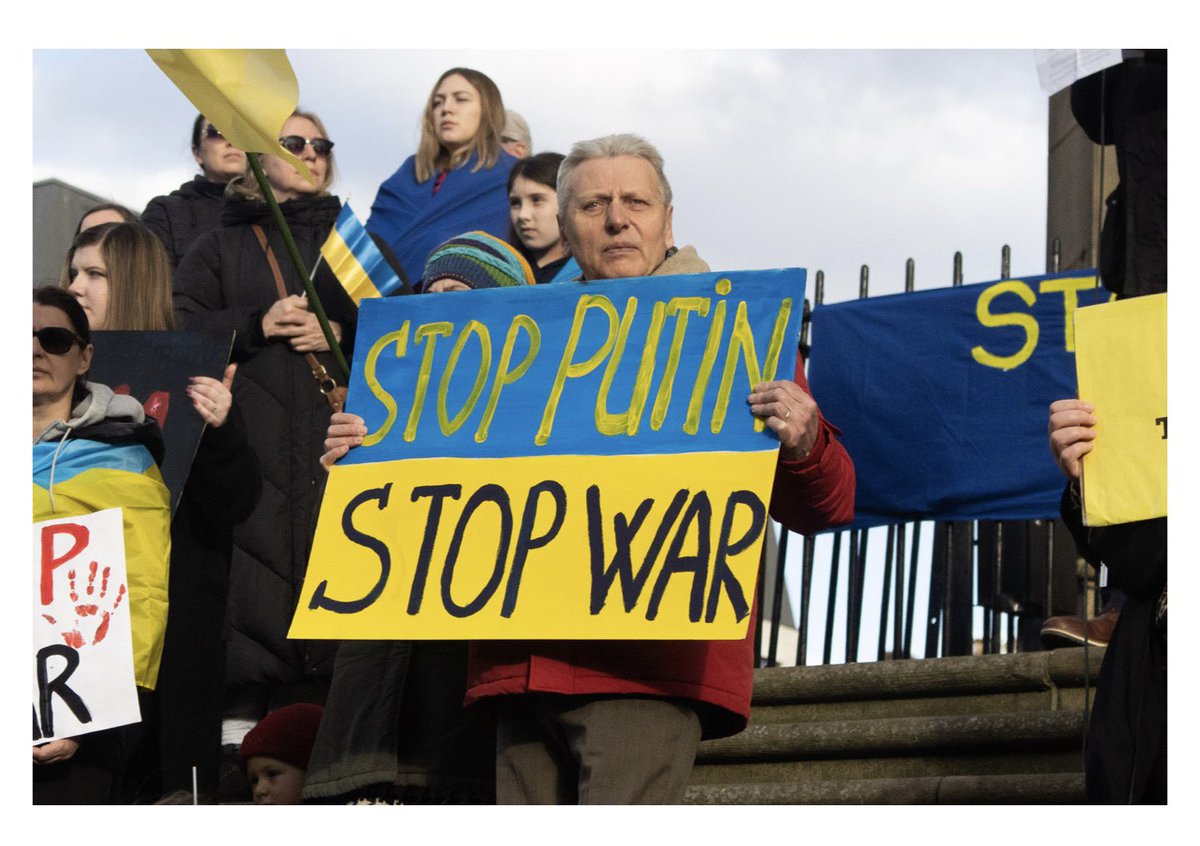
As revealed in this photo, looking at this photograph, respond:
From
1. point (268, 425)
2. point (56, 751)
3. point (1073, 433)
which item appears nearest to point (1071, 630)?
point (1073, 433)

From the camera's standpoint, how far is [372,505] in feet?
15.4

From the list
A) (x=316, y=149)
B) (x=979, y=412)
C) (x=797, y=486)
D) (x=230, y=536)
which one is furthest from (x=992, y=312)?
(x=797, y=486)

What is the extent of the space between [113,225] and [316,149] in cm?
77

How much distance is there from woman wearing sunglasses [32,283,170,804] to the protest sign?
0.05 meters

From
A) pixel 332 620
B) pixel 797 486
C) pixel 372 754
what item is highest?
pixel 797 486

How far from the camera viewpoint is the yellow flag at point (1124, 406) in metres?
4.45

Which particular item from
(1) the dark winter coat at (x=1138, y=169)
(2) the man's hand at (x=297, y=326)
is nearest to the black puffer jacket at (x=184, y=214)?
(2) the man's hand at (x=297, y=326)

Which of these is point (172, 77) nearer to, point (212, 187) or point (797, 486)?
point (797, 486)

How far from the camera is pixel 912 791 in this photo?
19.2 feet

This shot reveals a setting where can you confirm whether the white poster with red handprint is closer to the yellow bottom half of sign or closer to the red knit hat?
the red knit hat

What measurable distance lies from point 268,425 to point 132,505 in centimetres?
90

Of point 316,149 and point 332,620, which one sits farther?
point 316,149

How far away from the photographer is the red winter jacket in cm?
434

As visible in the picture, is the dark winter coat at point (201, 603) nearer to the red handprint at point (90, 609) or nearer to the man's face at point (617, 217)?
the red handprint at point (90, 609)
